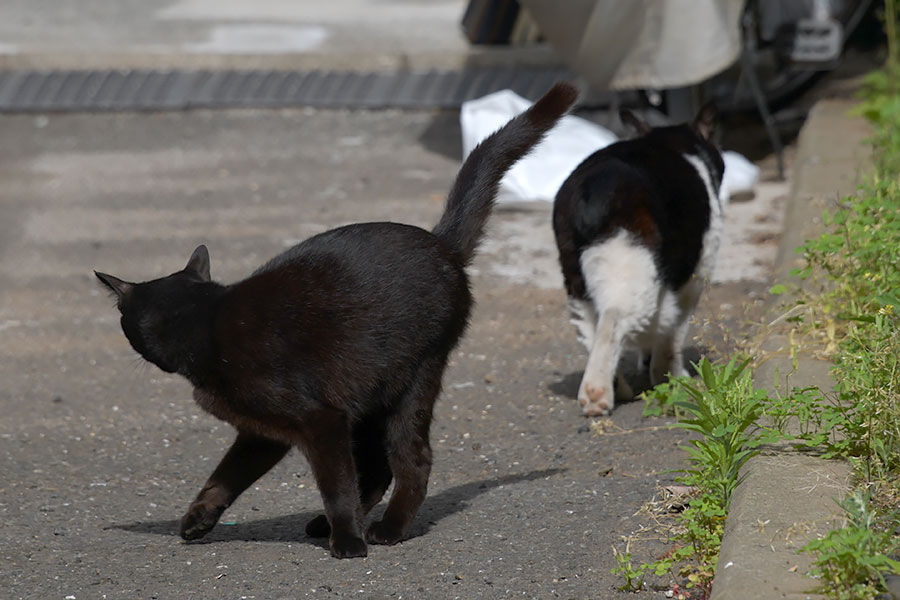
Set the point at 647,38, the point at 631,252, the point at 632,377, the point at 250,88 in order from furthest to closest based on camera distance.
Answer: the point at 250,88 → the point at 647,38 → the point at 632,377 → the point at 631,252

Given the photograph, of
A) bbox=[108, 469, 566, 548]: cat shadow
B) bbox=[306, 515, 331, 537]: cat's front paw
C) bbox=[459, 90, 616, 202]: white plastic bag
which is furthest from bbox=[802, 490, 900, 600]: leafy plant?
bbox=[459, 90, 616, 202]: white plastic bag

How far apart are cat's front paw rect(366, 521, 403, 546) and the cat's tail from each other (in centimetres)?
90

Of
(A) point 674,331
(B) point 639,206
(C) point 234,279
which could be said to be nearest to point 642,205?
(B) point 639,206

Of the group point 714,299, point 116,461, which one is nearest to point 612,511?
point 116,461

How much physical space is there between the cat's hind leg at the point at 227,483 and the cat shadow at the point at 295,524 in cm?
10

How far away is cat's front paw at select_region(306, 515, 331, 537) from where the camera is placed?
4047 millimetres

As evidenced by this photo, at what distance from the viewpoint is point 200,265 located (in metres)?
4.07

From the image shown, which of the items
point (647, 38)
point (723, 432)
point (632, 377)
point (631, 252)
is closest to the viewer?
point (723, 432)

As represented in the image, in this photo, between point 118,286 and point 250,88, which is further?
point 250,88

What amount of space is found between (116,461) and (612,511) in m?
1.96

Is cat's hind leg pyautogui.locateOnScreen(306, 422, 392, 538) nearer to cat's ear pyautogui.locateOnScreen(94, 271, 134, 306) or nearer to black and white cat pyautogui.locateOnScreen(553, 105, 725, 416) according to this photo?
cat's ear pyautogui.locateOnScreen(94, 271, 134, 306)

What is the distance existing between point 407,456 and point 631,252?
57.2 inches

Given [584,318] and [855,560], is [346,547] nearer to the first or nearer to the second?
[855,560]

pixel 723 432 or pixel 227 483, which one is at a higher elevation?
pixel 723 432
